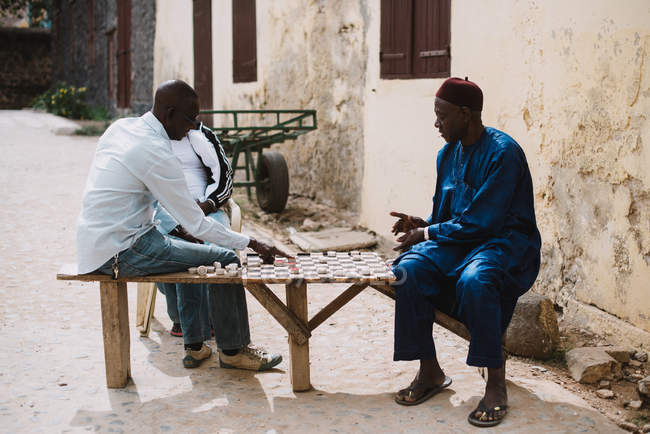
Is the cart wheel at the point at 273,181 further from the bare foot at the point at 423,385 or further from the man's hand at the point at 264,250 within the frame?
the bare foot at the point at 423,385

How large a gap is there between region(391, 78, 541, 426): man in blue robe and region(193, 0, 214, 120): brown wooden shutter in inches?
366

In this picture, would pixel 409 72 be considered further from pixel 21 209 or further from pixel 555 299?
pixel 21 209

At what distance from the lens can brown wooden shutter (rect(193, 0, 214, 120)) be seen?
475 inches

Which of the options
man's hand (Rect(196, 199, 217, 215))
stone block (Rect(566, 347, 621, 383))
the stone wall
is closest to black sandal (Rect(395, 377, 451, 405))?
stone block (Rect(566, 347, 621, 383))

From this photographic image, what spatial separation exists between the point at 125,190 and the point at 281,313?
89 centimetres

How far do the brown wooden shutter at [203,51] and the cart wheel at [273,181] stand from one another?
4.45 metres

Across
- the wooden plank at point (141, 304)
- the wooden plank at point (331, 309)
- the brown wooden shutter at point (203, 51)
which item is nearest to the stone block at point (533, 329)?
the wooden plank at point (331, 309)

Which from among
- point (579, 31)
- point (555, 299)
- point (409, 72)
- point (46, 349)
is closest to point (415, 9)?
point (409, 72)

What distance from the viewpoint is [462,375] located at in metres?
3.64

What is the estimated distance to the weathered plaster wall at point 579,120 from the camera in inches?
151

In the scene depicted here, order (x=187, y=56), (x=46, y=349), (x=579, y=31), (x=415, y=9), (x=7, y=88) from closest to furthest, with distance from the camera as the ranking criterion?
(x=46, y=349), (x=579, y=31), (x=415, y=9), (x=187, y=56), (x=7, y=88)

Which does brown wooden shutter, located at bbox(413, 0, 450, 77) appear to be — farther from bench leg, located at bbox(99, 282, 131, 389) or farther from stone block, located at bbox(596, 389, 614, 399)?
bench leg, located at bbox(99, 282, 131, 389)

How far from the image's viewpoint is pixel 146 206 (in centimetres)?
343

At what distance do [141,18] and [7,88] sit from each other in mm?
14411
